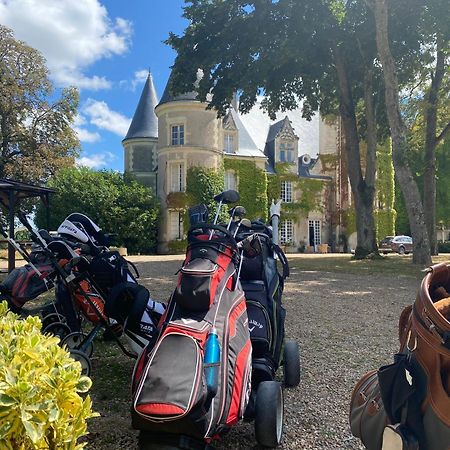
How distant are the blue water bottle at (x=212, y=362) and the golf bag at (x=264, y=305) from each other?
Result: 730mm

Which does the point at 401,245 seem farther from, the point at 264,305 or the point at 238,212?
the point at 264,305

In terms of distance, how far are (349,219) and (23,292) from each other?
122ft

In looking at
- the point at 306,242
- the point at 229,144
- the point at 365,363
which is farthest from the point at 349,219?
the point at 365,363

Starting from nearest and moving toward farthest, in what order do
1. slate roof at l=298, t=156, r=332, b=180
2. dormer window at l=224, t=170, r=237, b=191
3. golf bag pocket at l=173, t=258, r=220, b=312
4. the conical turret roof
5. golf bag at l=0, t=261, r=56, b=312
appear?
golf bag pocket at l=173, t=258, r=220, b=312, golf bag at l=0, t=261, r=56, b=312, dormer window at l=224, t=170, r=237, b=191, the conical turret roof, slate roof at l=298, t=156, r=332, b=180

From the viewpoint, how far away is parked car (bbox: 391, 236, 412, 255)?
34.2 m

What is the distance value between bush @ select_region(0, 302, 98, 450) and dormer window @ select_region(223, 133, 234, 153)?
34.4 m

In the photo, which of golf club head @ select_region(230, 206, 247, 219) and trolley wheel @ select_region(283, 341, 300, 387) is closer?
golf club head @ select_region(230, 206, 247, 219)

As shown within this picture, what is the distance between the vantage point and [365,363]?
444 centimetres

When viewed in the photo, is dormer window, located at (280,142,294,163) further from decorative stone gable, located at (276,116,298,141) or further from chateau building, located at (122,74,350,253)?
decorative stone gable, located at (276,116,298,141)

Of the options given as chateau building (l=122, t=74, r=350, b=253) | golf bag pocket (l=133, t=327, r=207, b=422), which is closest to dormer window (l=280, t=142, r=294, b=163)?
chateau building (l=122, t=74, r=350, b=253)

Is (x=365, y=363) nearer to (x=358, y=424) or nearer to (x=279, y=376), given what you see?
(x=279, y=376)

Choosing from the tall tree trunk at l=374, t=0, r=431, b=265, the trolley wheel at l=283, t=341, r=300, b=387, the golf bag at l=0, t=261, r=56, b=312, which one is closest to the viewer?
the trolley wheel at l=283, t=341, r=300, b=387

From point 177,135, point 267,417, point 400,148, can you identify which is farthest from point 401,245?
point 267,417

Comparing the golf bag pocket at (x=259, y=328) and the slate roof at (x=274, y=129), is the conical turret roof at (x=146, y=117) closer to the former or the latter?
the slate roof at (x=274, y=129)
